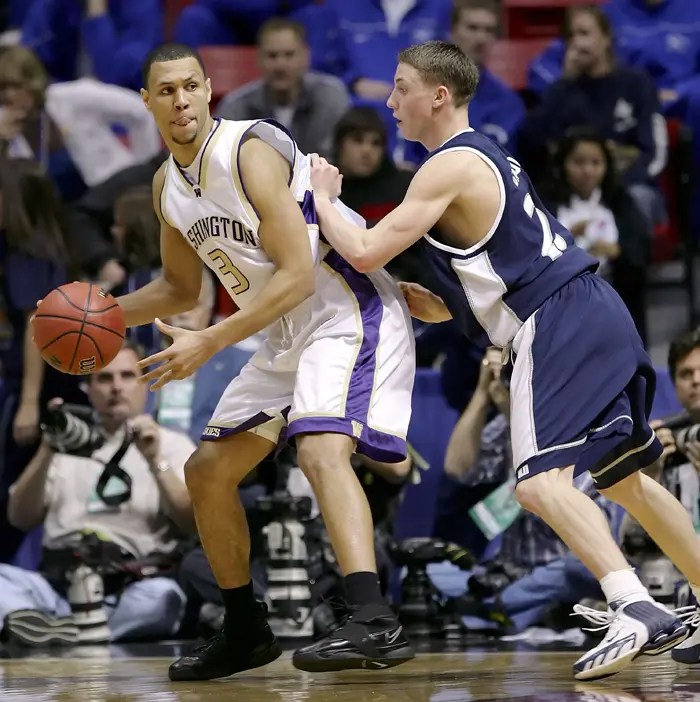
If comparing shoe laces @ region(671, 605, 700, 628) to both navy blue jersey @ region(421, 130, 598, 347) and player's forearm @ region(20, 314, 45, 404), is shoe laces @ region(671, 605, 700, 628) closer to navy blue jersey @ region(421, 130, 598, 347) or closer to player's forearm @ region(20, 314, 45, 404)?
navy blue jersey @ region(421, 130, 598, 347)

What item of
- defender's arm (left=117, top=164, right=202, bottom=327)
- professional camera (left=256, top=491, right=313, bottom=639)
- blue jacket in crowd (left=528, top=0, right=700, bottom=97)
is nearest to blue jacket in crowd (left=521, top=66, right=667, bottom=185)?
blue jacket in crowd (left=528, top=0, right=700, bottom=97)

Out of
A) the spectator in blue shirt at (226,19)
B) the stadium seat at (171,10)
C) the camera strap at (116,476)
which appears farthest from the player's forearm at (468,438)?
the stadium seat at (171,10)

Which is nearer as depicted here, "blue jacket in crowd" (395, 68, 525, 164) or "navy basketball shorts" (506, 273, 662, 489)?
"navy basketball shorts" (506, 273, 662, 489)

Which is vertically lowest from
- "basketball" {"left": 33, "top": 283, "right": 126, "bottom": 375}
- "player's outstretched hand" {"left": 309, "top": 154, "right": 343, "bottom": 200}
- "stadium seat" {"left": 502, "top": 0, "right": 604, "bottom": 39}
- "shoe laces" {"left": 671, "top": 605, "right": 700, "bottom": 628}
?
"shoe laces" {"left": 671, "top": 605, "right": 700, "bottom": 628}

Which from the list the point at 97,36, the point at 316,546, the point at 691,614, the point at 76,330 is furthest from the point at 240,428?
the point at 97,36

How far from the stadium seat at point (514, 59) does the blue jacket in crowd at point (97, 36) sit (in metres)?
2.26

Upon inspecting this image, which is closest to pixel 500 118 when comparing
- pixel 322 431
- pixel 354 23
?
pixel 354 23

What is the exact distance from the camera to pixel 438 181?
3777 mm

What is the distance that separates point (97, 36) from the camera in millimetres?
8812

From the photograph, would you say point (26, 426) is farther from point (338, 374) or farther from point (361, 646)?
point (361, 646)

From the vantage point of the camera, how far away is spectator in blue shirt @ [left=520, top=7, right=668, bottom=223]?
7.61m

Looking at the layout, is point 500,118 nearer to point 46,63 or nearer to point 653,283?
point 653,283

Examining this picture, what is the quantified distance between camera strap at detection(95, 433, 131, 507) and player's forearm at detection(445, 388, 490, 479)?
1.47 m

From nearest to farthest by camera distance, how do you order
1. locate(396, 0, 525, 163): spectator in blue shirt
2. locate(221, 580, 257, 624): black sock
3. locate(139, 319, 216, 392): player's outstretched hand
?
locate(139, 319, 216, 392): player's outstretched hand < locate(221, 580, 257, 624): black sock < locate(396, 0, 525, 163): spectator in blue shirt
